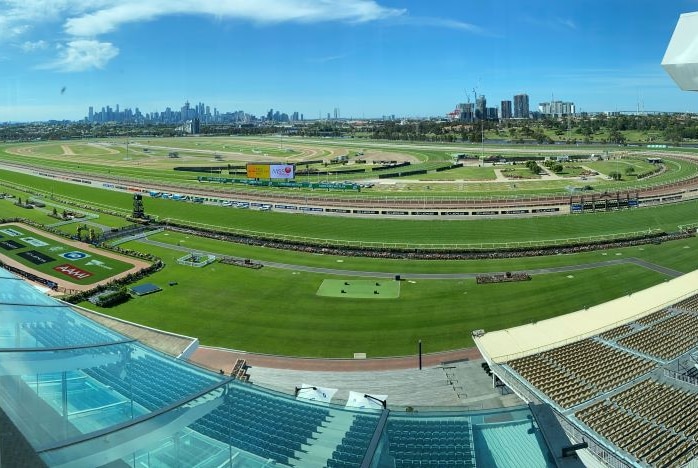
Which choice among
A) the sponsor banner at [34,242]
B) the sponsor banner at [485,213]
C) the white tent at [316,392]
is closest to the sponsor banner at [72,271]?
the sponsor banner at [34,242]

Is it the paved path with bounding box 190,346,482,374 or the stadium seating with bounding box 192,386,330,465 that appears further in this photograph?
the paved path with bounding box 190,346,482,374

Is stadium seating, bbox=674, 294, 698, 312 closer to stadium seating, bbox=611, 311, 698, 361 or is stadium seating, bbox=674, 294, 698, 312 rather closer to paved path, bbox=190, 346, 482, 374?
stadium seating, bbox=611, 311, 698, 361

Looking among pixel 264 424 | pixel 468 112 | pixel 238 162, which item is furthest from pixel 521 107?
pixel 264 424

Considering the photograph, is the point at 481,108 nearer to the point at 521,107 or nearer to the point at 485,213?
the point at 521,107

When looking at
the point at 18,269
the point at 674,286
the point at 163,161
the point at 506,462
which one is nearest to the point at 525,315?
the point at 674,286

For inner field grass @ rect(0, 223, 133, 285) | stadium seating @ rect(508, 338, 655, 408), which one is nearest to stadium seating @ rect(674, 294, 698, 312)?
stadium seating @ rect(508, 338, 655, 408)

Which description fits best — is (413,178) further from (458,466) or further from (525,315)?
(458,466)
